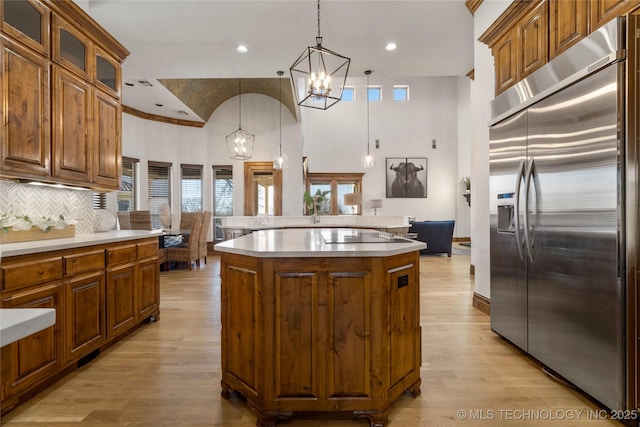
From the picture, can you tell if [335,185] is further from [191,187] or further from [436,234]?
[191,187]

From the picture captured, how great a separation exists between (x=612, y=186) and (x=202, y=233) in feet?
20.1

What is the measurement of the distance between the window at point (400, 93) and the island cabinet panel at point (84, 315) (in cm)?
1065

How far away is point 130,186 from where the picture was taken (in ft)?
23.4

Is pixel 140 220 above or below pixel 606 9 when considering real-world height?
below

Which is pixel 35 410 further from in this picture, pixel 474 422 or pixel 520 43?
pixel 520 43

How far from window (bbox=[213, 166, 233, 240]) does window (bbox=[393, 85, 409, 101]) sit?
20.7 feet

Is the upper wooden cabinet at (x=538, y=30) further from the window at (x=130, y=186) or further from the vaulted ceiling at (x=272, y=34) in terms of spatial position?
the window at (x=130, y=186)

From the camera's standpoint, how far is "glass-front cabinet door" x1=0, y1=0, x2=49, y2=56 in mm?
2199

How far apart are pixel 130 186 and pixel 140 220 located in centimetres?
159

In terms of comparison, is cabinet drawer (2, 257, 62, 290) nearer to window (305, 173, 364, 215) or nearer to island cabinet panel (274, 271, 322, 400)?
island cabinet panel (274, 271, 322, 400)

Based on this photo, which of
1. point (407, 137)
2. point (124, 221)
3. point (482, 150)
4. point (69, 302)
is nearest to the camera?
point (69, 302)

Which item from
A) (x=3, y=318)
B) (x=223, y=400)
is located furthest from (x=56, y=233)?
(x=3, y=318)

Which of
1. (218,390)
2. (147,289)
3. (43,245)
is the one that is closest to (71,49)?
(43,245)

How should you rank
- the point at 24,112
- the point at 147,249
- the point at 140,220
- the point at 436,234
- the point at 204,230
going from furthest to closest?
the point at 436,234
the point at 204,230
the point at 140,220
the point at 147,249
the point at 24,112
